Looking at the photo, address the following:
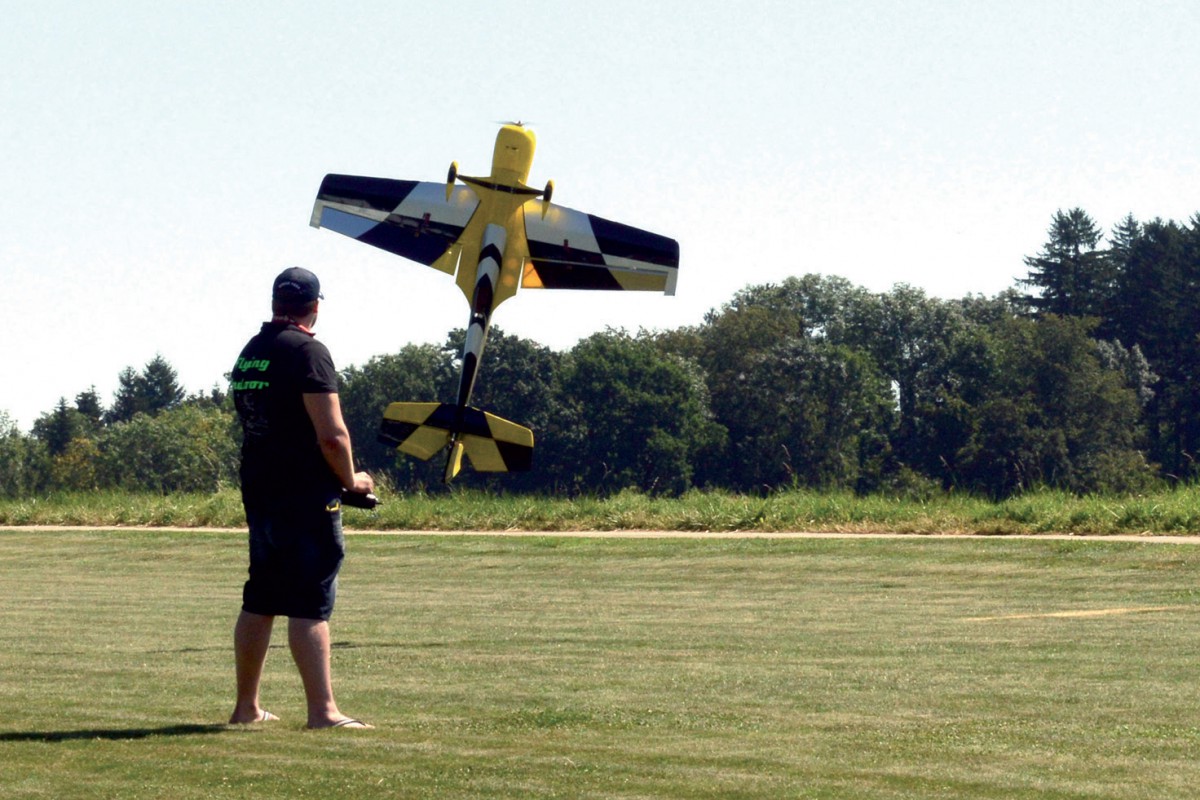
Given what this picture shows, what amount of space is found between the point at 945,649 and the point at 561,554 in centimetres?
1387

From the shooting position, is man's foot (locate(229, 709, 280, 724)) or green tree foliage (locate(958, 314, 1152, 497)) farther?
green tree foliage (locate(958, 314, 1152, 497))

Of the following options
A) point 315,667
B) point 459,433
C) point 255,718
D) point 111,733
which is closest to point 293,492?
point 315,667

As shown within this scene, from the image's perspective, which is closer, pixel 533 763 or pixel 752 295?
pixel 533 763

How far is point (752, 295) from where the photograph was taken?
13100cm

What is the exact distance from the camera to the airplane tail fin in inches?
807

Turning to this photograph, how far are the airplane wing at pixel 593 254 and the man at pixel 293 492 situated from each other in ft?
56.1

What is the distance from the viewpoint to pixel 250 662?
6172mm

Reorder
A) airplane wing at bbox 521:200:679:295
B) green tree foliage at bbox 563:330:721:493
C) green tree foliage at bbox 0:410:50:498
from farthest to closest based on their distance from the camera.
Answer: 1. green tree foliage at bbox 0:410:50:498
2. green tree foliage at bbox 563:330:721:493
3. airplane wing at bbox 521:200:679:295

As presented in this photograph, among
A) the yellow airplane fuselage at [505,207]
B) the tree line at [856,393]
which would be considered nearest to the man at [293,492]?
the yellow airplane fuselage at [505,207]

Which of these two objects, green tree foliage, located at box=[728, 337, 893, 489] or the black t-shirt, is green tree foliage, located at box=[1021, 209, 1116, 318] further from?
the black t-shirt

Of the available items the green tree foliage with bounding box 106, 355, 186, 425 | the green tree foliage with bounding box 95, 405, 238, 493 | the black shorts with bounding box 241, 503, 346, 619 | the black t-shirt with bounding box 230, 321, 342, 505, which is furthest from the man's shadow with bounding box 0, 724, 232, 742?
the green tree foliage with bounding box 106, 355, 186, 425

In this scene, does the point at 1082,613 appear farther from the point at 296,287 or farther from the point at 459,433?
the point at 459,433

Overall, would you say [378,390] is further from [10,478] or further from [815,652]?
[815,652]

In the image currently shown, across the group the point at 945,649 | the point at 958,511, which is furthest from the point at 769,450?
the point at 945,649
